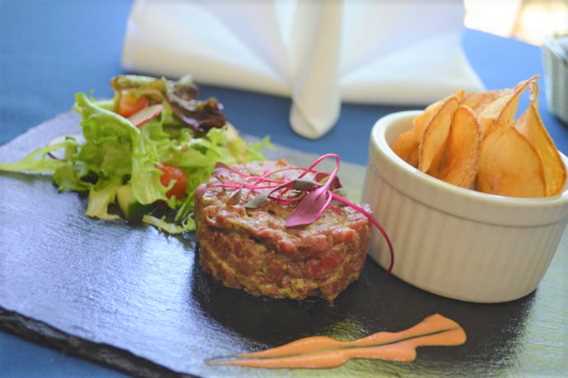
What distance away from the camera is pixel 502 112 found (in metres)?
1.94

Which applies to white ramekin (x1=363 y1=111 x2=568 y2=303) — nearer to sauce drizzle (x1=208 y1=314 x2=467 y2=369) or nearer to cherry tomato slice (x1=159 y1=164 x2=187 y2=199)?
sauce drizzle (x1=208 y1=314 x2=467 y2=369)

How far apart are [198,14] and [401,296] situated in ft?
7.47

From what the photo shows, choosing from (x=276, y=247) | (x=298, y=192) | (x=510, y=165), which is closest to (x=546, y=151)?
(x=510, y=165)

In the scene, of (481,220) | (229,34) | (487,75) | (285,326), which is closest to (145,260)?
(285,326)

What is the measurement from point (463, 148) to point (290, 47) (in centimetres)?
169

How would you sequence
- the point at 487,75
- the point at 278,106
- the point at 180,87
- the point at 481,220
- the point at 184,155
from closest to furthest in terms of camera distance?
the point at 481,220 < the point at 184,155 < the point at 180,87 < the point at 278,106 < the point at 487,75

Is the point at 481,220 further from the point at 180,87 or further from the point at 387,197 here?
the point at 180,87

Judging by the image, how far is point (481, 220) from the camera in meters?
1.88

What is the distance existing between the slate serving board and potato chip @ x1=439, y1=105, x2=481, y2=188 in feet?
1.20

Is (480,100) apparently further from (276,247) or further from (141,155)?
(141,155)

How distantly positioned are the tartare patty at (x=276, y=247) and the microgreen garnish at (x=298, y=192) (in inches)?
0.6

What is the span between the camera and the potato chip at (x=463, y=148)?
1.91 metres

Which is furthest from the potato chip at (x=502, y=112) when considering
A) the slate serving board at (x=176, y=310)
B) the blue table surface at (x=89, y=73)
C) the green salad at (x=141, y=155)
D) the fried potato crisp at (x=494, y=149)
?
the blue table surface at (x=89, y=73)

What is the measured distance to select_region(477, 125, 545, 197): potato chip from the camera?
6.15 feet
